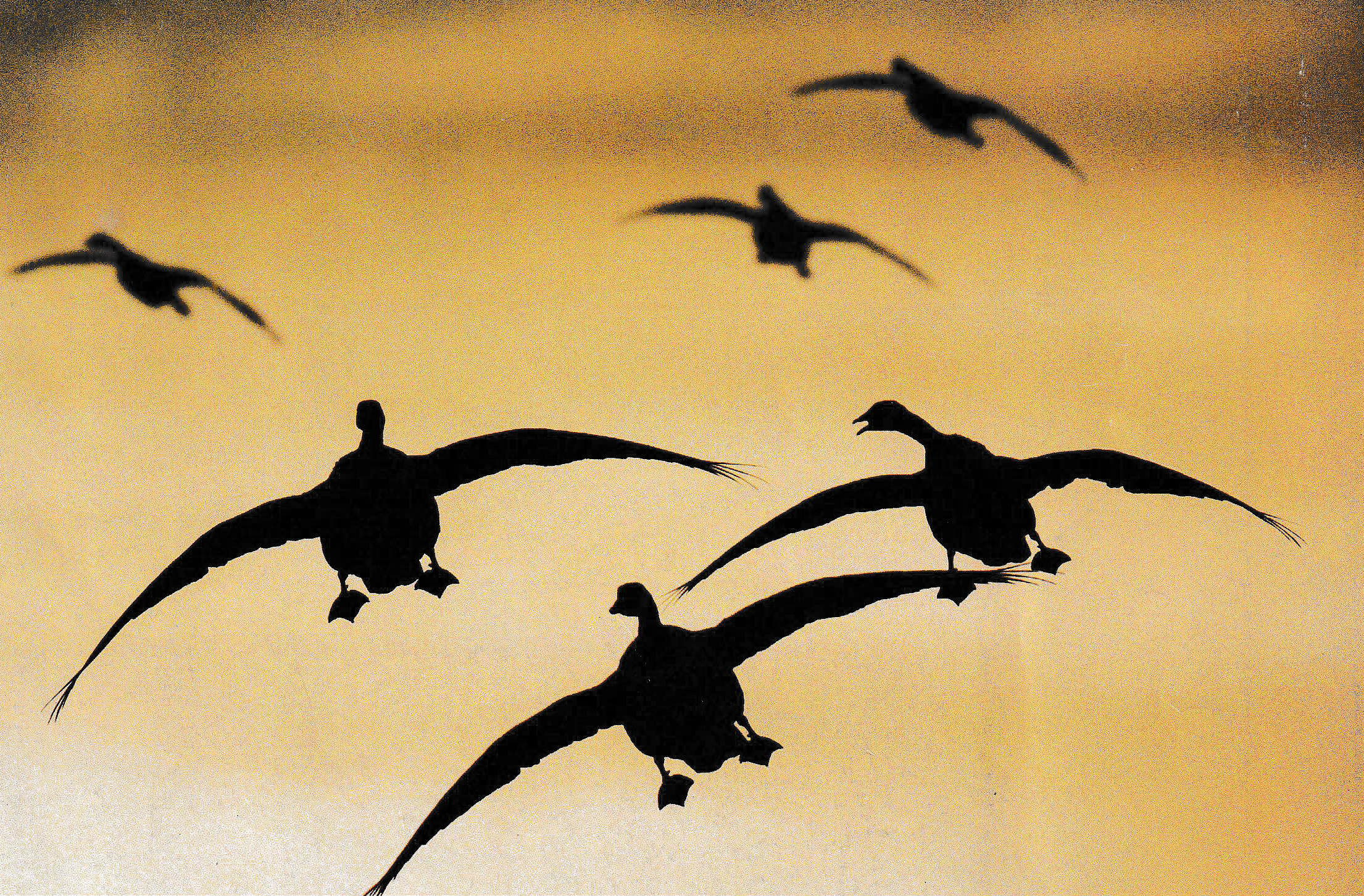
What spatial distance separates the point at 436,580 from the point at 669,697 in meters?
0.36

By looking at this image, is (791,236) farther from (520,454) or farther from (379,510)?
(379,510)

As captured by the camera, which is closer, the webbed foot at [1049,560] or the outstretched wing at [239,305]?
the webbed foot at [1049,560]

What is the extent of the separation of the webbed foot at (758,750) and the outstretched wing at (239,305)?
0.89 m

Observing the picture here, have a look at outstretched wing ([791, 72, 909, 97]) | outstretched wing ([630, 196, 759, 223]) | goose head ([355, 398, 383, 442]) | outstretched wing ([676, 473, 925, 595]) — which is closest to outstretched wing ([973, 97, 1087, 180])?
outstretched wing ([791, 72, 909, 97])

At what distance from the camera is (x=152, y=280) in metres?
1.44

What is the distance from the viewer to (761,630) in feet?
4.07

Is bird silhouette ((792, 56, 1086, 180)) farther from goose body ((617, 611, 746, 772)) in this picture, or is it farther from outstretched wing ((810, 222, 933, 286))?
goose body ((617, 611, 746, 772))

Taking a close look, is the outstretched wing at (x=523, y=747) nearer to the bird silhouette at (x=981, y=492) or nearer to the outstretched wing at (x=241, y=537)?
the bird silhouette at (x=981, y=492)

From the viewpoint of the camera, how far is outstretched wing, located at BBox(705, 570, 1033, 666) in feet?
3.91

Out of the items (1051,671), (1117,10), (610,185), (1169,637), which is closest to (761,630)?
(1051,671)

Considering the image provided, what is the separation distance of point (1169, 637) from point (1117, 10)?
2.92ft

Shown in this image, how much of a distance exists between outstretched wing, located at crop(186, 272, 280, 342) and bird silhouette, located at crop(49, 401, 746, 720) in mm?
217

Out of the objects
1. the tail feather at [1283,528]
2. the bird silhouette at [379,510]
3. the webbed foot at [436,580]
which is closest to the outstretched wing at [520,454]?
the bird silhouette at [379,510]

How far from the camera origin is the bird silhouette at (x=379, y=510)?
1.30 meters
